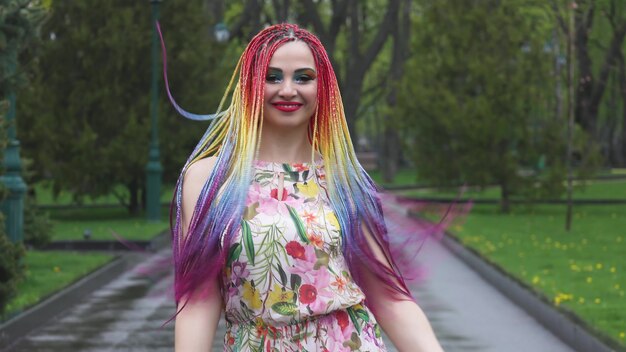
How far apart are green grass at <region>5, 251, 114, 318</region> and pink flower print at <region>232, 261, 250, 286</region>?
349 inches

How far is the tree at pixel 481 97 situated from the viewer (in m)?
30.4

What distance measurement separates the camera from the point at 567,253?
19.5m

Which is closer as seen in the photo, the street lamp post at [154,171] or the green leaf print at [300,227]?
the green leaf print at [300,227]

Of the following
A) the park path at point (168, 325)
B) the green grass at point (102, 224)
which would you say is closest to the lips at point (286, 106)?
the park path at point (168, 325)

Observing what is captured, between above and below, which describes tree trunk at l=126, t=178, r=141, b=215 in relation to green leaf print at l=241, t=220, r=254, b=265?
below

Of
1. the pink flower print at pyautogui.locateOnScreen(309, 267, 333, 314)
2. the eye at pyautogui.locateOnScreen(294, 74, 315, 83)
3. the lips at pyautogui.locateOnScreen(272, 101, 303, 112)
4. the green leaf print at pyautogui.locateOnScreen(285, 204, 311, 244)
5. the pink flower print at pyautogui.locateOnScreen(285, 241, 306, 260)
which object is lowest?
the pink flower print at pyautogui.locateOnScreen(309, 267, 333, 314)

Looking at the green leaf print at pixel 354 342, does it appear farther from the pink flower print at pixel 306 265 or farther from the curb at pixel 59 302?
the curb at pixel 59 302

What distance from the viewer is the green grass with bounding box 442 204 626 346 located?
1309 centimetres

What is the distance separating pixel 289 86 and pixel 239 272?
0.54m

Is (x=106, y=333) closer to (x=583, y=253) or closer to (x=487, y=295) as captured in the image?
(x=487, y=295)

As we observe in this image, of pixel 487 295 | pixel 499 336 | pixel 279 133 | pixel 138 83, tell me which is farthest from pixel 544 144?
pixel 279 133

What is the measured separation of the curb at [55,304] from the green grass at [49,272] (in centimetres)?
12

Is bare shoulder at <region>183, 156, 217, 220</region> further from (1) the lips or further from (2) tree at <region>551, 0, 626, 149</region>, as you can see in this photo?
(2) tree at <region>551, 0, 626, 149</region>

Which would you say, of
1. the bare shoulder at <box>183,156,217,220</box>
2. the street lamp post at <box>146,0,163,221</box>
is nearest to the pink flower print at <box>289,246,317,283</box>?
the bare shoulder at <box>183,156,217,220</box>
